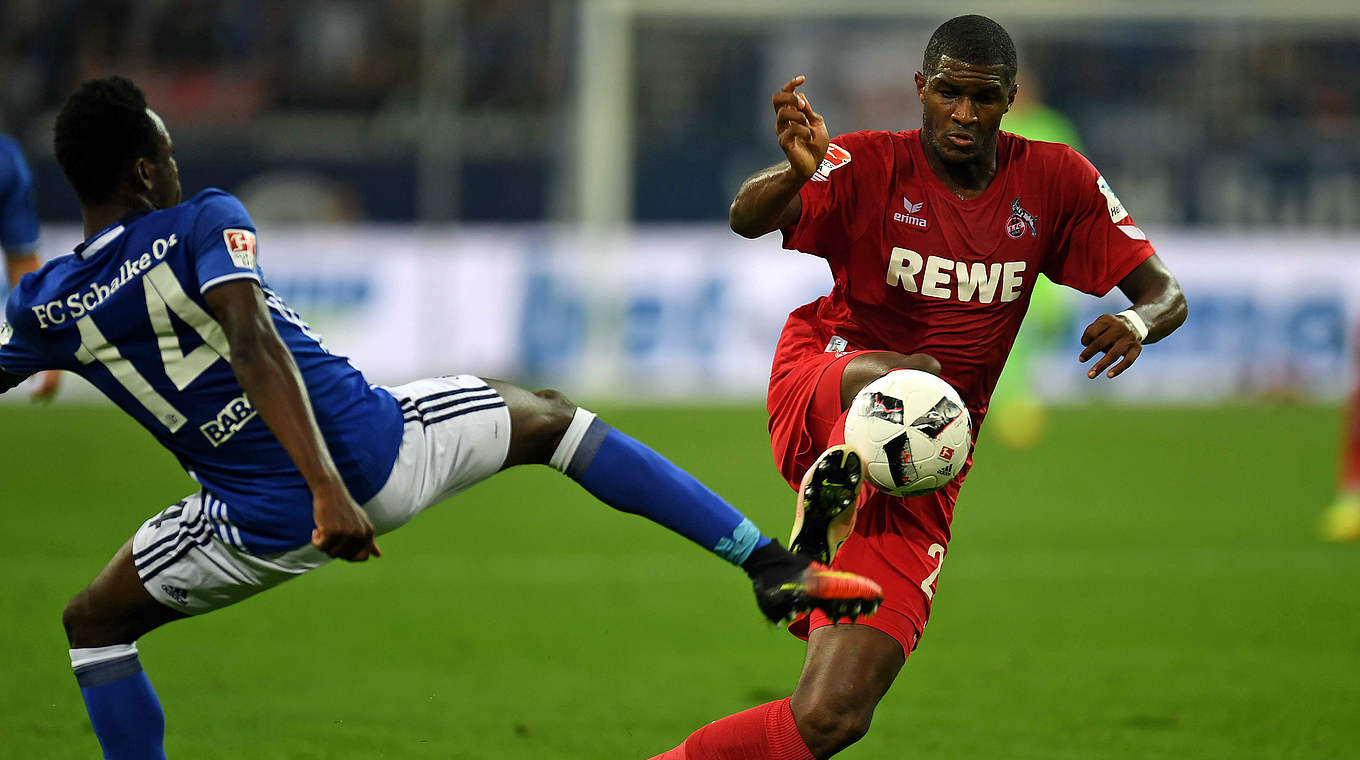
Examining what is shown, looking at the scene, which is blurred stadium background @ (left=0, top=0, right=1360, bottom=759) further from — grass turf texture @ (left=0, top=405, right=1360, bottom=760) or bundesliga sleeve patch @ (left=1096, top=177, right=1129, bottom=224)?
bundesliga sleeve patch @ (left=1096, top=177, right=1129, bottom=224)

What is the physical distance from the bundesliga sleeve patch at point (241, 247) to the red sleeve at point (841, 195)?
134 centimetres

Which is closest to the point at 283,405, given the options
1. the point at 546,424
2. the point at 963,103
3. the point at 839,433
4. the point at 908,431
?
the point at 546,424

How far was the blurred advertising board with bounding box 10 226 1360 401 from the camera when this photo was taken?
16141mm

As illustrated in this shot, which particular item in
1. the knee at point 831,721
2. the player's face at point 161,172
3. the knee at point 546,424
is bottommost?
the knee at point 831,721

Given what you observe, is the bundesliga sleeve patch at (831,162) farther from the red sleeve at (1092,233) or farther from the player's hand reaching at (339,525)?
the player's hand reaching at (339,525)

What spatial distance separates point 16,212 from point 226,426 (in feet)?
13.1

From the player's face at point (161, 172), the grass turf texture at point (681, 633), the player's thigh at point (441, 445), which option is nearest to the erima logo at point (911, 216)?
the player's thigh at point (441, 445)

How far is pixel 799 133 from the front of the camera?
3771 mm

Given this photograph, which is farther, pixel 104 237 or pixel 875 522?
pixel 875 522

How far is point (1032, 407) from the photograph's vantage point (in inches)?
579

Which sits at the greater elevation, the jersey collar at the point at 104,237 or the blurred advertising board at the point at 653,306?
the jersey collar at the point at 104,237

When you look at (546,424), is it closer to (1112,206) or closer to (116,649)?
(116,649)

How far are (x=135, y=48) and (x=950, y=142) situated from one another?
16.6 meters

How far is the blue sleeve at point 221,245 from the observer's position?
11.2 ft
